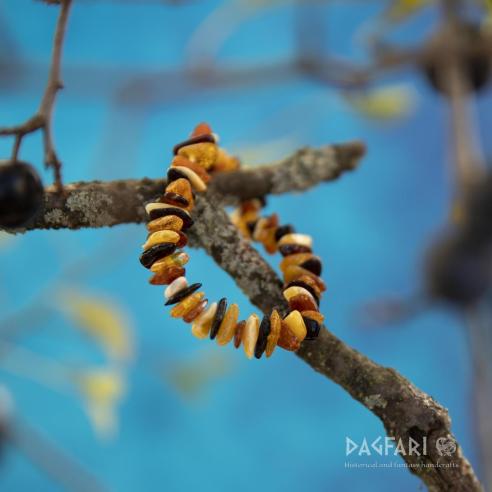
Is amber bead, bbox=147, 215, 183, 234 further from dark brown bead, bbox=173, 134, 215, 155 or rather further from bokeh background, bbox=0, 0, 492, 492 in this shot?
bokeh background, bbox=0, 0, 492, 492

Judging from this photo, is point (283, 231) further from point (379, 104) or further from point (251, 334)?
point (379, 104)

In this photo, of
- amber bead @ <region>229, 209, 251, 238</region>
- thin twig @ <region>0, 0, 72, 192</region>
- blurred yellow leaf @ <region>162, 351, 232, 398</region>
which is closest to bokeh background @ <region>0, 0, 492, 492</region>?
blurred yellow leaf @ <region>162, 351, 232, 398</region>

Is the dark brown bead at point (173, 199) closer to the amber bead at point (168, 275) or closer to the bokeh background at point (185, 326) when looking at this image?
the amber bead at point (168, 275)

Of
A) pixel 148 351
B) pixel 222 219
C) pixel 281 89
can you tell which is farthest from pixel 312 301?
pixel 281 89

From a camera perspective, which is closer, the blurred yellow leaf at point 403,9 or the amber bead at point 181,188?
the amber bead at point 181,188

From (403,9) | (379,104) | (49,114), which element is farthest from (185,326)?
(49,114)

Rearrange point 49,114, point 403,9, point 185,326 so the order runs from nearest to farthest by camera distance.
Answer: point 49,114, point 403,9, point 185,326

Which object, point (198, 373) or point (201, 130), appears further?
point (198, 373)

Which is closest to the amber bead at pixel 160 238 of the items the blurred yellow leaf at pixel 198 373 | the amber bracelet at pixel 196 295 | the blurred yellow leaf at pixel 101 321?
the amber bracelet at pixel 196 295
